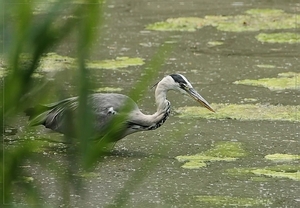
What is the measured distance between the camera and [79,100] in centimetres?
116

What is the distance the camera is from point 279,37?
9852 millimetres

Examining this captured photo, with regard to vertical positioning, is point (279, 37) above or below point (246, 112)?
below

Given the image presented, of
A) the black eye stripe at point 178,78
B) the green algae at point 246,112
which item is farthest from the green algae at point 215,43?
the black eye stripe at point 178,78

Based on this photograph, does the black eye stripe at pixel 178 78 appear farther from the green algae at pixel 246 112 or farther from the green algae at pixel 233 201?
the green algae at pixel 233 201

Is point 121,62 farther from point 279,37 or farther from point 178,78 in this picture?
point 178,78

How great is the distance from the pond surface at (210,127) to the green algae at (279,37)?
0.15ft

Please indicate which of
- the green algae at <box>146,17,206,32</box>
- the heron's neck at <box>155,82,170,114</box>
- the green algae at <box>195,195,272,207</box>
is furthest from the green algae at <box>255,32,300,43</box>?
the green algae at <box>195,195,272,207</box>

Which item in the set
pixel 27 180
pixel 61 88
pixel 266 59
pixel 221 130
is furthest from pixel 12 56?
pixel 266 59

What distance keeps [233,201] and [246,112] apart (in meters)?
2.08

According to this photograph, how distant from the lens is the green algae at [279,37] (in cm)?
976

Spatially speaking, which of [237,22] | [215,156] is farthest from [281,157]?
[237,22]

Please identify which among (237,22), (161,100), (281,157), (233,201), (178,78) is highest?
(178,78)

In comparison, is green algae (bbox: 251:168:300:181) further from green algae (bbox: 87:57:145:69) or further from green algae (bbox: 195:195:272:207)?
green algae (bbox: 87:57:145:69)

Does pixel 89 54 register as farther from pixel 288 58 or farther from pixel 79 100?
pixel 288 58
